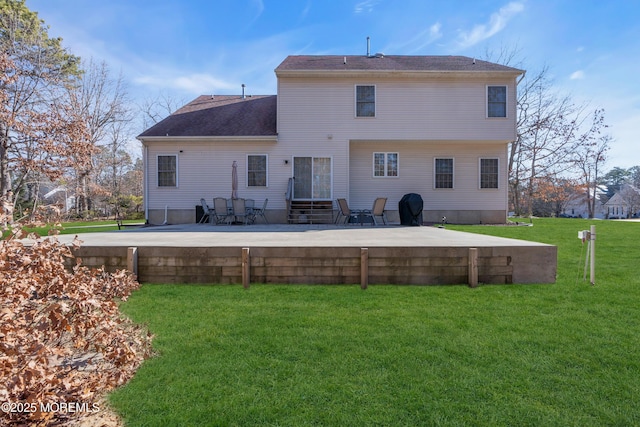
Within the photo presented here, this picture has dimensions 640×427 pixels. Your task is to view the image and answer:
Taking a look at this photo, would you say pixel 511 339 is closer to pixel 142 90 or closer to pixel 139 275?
pixel 139 275

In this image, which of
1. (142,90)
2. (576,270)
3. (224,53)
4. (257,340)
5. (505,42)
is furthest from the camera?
(142,90)

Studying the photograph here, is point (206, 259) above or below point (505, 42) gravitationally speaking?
below

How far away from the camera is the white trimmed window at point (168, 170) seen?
13070 millimetres

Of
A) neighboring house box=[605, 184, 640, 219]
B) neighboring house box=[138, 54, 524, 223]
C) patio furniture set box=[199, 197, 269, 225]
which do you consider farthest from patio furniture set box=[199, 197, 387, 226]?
neighboring house box=[605, 184, 640, 219]

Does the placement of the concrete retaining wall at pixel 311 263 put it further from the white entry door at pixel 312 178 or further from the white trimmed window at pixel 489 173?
the white trimmed window at pixel 489 173

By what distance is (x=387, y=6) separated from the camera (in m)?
12.6

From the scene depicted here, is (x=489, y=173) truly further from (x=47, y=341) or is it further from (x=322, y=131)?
(x=47, y=341)

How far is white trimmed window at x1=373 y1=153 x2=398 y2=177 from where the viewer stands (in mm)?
13609

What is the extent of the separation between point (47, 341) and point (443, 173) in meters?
13.7

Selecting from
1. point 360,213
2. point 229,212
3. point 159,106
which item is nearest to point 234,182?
point 229,212

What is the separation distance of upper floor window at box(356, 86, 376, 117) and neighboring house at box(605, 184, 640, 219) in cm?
4745

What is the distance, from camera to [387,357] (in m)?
2.86

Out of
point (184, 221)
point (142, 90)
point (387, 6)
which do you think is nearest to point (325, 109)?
point (387, 6)

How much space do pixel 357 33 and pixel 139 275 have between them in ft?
50.4
